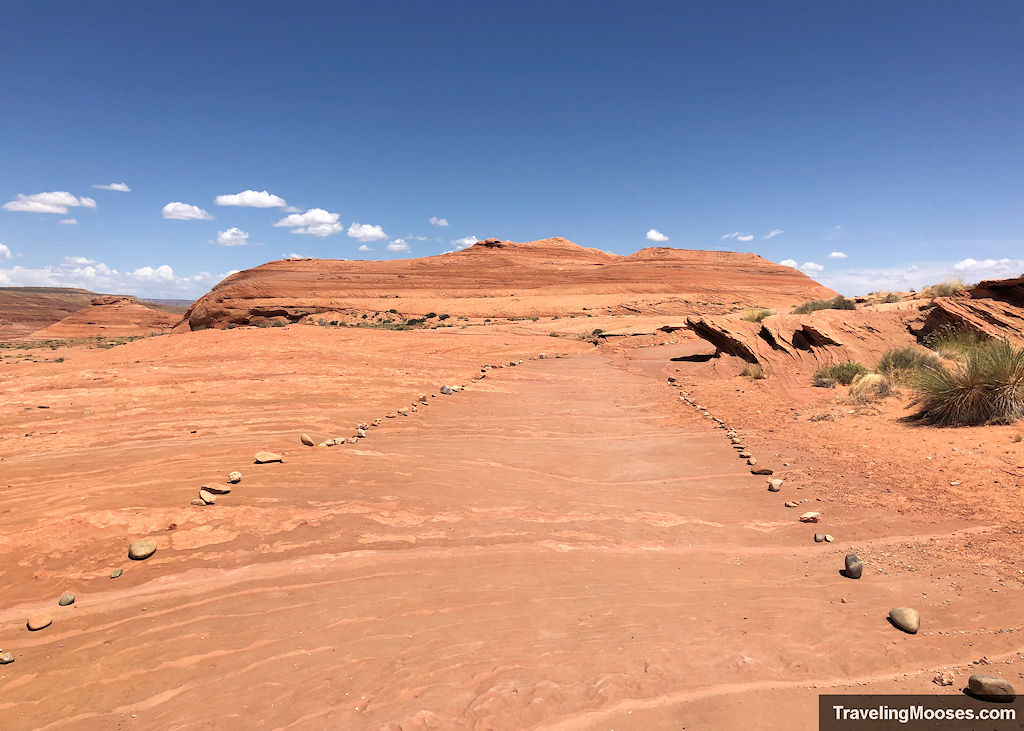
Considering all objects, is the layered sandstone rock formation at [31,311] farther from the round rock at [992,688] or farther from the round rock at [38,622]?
the round rock at [992,688]

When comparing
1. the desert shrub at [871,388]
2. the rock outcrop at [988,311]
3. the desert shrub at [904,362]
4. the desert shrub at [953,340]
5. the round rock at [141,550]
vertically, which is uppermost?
the rock outcrop at [988,311]

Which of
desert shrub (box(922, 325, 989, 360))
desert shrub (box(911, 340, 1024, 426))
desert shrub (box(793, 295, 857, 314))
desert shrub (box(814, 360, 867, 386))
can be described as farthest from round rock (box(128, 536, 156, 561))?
desert shrub (box(793, 295, 857, 314))

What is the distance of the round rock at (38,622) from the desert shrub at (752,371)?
1372 centimetres

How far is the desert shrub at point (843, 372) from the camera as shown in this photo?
11688 millimetres

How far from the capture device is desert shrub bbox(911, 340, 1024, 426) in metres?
7.48

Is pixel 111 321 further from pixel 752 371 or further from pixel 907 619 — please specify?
pixel 907 619

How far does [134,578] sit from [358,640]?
2.39 metres

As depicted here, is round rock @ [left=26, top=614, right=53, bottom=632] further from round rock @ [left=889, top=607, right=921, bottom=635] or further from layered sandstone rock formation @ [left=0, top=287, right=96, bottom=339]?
layered sandstone rock formation @ [left=0, top=287, right=96, bottom=339]

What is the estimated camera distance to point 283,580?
4590 mm

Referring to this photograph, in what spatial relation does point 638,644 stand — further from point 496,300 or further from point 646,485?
point 496,300

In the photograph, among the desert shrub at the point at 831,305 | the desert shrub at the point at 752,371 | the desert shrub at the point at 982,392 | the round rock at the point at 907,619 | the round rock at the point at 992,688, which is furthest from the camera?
the desert shrub at the point at 831,305

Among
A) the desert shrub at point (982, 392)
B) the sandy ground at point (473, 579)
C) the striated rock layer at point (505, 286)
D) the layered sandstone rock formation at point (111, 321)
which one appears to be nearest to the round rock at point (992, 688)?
the sandy ground at point (473, 579)

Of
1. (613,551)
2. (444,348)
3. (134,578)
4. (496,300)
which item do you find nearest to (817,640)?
(613,551)

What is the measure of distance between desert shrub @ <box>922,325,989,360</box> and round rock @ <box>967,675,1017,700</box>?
981 cm
